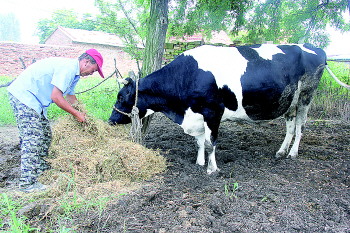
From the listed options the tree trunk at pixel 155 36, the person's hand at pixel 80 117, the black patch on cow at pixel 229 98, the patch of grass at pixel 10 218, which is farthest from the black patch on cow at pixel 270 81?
the patch of grass at pixel 10 218

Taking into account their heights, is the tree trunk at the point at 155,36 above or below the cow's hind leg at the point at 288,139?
above

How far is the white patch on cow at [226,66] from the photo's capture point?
4.42 metres

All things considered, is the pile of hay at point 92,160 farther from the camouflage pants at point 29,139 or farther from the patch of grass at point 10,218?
the patch of grass at point 10,218

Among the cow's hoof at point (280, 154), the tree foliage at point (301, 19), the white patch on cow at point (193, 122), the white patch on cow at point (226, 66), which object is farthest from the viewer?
the tree foliage at point (301, 19)

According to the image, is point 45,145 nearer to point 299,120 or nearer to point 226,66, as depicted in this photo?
point 226,66

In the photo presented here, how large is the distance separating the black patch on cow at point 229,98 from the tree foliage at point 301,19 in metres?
3.06

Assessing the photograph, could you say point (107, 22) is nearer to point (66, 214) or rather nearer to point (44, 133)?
point (44, 133)

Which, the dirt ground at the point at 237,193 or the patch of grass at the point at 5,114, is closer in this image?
the dirt ground at the point at 237,193

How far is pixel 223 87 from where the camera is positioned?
174 inches

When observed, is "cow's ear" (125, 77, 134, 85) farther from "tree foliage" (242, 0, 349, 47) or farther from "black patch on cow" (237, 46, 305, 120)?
"tree foliage" (242, 0, 349, 47)

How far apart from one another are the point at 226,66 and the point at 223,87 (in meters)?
0.33

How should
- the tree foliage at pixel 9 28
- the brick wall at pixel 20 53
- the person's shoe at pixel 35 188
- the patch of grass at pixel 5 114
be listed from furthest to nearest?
the tree foliage at pixel 9 28, the brick wall at pixel 20 53, the patch of grass at pixel 5 114, the person's shoe at pixel 35 188

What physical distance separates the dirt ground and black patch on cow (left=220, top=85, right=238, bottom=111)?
2.97 feet

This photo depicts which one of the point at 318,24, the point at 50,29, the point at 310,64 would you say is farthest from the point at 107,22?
the point at 50,29
